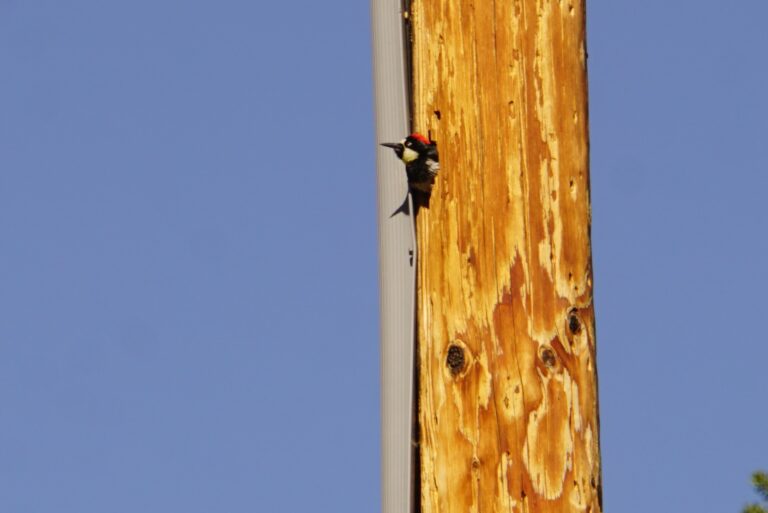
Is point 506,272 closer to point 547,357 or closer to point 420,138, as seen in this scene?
point 547,357

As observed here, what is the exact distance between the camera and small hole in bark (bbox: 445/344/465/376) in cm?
436

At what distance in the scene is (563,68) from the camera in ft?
14.9

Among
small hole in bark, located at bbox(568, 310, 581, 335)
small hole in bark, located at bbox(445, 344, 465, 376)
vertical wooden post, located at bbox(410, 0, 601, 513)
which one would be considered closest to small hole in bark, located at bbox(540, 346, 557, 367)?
vertical wooden post, located at bbox(410, 0, 601, 513)

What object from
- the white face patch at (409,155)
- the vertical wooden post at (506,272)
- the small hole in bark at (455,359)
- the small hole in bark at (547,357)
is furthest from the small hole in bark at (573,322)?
the white face patch at (409,155)

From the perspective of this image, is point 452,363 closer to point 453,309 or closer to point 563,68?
point 453,309

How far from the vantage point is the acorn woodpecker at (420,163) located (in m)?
4.51

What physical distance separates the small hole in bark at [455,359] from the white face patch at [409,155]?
0.57 m

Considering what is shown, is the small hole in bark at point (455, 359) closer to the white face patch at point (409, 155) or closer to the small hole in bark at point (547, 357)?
the small hole in bark at point (547, 357)

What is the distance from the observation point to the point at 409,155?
179 inches

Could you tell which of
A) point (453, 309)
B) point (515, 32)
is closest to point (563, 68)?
point (515, 32)

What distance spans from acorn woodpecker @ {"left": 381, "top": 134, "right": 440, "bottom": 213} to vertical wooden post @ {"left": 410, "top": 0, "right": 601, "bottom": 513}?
0.11 ft

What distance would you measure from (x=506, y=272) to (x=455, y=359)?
0.93ft

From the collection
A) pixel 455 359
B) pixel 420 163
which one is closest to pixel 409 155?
pixel 420 163

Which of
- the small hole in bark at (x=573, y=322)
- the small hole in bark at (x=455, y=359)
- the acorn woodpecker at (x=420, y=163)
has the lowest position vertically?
the small hole in bark at (x=455, y=359)
